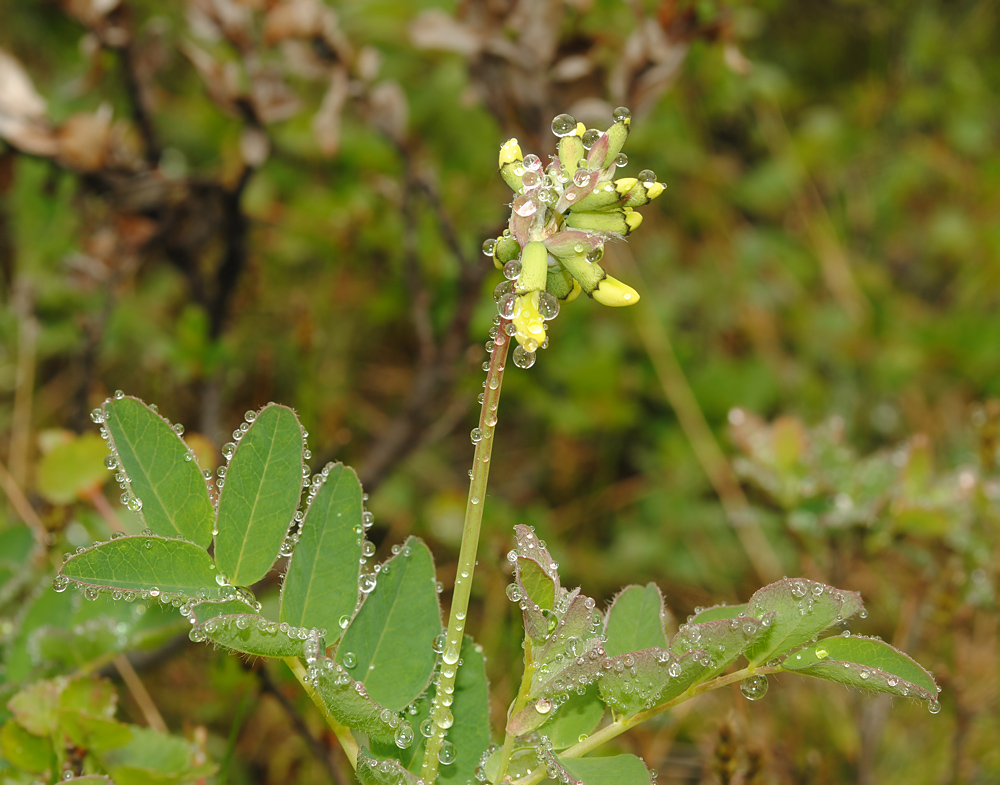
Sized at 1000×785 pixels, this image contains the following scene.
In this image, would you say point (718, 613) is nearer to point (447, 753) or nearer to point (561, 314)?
point (447, 753)

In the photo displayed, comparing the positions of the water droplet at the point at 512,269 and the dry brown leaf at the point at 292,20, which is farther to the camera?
the dry brown leaf at the point at 292,20

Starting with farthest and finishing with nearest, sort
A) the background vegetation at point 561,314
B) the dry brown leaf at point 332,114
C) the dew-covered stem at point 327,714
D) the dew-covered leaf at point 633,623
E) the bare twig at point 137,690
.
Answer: the dry brown leaf at point 332,114
the background vegetation at point 561,314
the bare twig at point 137,690
the dew-covered leaf at point 633,623
the dew-covered stem at point 327,714

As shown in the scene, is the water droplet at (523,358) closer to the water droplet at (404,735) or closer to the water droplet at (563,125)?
the water droplet at (563,125)

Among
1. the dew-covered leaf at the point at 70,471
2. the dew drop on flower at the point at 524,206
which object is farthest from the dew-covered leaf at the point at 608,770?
the dew-covered leaf at the point at 70,471

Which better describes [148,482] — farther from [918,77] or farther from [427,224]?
[918,77]

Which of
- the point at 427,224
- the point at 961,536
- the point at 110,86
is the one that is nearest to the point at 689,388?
the point at 427,224

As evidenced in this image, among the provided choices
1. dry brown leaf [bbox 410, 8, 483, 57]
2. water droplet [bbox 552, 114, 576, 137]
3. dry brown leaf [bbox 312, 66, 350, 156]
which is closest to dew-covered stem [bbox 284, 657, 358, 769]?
water droplet [bbox 552, 114, 576, 137]

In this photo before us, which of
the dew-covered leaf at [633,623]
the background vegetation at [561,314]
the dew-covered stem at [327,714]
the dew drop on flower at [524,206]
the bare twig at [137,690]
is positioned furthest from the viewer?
the background vegetation at [561,314]

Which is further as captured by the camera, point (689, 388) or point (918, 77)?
point (918, 77)
